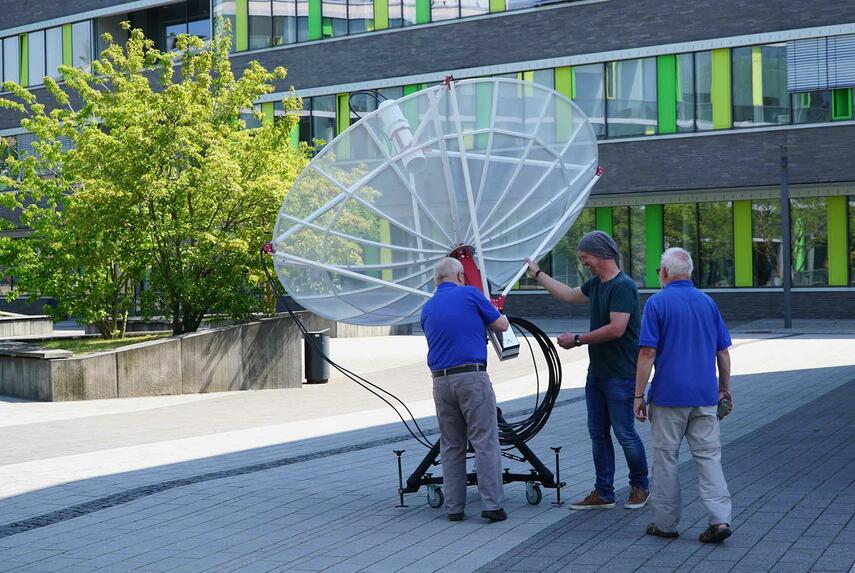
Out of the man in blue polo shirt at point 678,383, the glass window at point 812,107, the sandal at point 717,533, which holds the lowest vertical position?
the sandal at point 717,533

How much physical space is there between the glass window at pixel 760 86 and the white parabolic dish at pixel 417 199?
986 inches

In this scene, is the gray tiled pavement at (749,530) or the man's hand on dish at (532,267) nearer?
the gray tiled pavement at (749,530)

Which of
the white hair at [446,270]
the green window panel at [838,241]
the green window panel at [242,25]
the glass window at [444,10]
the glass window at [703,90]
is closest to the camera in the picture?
the white hair at [446,270]

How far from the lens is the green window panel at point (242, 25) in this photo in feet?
141

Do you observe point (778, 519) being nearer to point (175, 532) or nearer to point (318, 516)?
point (318, 516)

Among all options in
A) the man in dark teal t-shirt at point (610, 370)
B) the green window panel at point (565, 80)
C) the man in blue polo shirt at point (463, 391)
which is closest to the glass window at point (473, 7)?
the green window panel at point (565, 80)

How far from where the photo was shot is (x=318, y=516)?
8.62m

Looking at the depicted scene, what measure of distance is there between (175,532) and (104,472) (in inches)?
121

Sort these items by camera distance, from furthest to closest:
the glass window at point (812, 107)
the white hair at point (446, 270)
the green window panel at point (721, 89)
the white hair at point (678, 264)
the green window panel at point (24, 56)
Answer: the green window panel at point (24, 56) < the green window panel at point (721, 89) < the glass window at point (812, 107) < the white hair at point (446, 270) < the white hair at point (678, 264)

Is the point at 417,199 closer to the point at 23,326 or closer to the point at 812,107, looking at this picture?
the point at 23,326

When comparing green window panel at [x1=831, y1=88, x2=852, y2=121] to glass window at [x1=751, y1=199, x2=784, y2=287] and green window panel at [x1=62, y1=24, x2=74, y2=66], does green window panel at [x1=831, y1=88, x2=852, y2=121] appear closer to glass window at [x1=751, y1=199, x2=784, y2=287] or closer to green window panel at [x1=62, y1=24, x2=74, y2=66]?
glass window at [x1=751, y1=199, x2=784, y2=287]

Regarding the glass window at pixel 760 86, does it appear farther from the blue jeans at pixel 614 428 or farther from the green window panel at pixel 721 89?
the blue jeans at pixel 614 428

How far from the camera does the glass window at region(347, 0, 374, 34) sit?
4081 centimetres

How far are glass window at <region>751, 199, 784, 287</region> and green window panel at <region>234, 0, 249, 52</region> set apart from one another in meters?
19.0
